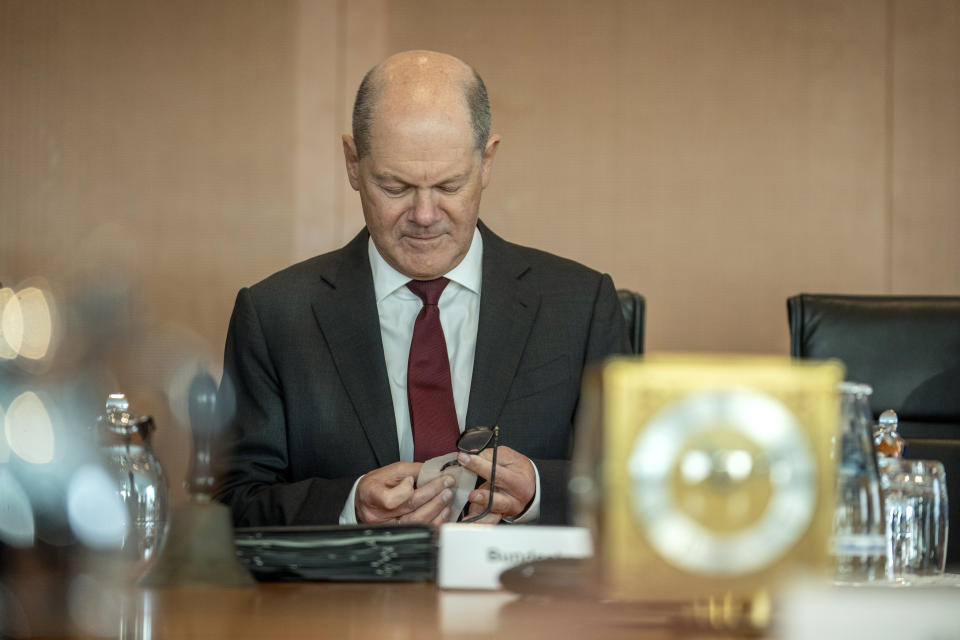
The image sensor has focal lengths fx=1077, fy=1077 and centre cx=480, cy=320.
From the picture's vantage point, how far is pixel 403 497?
56.4 inches

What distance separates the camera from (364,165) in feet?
6.40

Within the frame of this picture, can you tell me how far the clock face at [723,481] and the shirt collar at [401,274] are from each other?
1.40m

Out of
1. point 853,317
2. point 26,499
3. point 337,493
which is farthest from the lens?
point 853,317

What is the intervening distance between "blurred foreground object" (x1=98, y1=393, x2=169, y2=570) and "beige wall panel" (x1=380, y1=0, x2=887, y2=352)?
2798 millimetres

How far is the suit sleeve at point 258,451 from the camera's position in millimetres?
1670

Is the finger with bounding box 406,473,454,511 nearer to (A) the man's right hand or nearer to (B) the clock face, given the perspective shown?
(A) the man's right hand

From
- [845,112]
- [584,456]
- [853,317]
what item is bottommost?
[584,456]

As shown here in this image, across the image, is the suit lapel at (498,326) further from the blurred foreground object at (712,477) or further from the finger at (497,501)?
the blurred foreground object at (712,477)

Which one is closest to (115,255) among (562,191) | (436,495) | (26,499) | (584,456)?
(562,191)

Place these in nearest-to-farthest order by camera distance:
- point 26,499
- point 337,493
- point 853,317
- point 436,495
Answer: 1. point 26,499
2. point 436,495
3. point 337,493
4. point 853,317

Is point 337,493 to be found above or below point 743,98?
below

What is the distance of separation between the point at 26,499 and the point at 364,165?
1.08 metres

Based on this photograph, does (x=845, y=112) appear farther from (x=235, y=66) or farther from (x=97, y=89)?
(x=97, y=89)

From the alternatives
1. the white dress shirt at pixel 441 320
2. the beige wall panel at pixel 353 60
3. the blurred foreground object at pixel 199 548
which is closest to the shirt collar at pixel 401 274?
the white dress shirt at pixel 441 320
